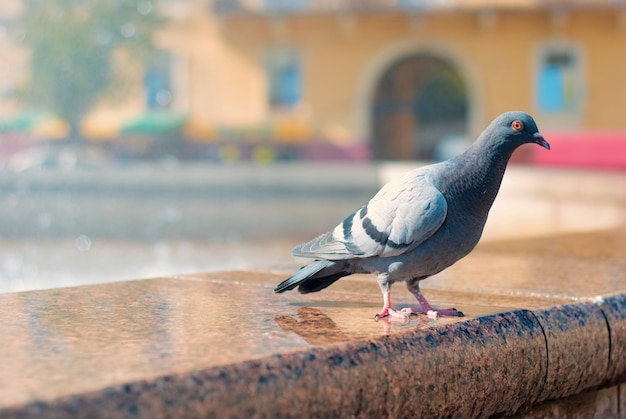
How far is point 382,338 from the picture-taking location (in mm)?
1821

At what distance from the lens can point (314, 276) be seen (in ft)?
7.73

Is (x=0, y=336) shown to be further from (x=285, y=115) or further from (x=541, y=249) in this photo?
(x=285, y=115)

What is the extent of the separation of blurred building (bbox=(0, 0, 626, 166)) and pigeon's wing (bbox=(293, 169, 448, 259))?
2168 centimetres

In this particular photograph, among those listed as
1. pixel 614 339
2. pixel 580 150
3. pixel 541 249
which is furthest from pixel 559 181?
pixel 614 339

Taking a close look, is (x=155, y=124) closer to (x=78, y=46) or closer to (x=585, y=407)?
(x=78, y=46)

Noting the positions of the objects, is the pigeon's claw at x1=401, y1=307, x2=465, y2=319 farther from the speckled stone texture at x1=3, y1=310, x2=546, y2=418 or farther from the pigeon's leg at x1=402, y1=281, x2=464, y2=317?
the speckled stone texture at x1=3, y1=310, x2=546, y2=418

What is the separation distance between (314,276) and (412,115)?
25483mm

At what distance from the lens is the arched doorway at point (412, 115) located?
88.0 ft

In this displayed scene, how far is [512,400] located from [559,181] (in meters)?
9.79

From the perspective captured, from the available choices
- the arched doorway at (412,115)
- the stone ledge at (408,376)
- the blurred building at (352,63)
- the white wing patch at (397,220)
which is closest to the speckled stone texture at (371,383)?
the stone ledge at (408,376)

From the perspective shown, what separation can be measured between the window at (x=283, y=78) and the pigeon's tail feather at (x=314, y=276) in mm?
22926

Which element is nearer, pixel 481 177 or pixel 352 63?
pixel 481 177

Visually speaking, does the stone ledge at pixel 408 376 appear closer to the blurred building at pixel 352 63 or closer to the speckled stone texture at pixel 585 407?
the speckled stone texture at pixel 585 407

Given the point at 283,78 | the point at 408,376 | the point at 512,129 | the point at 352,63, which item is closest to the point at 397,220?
the point at 512,129
